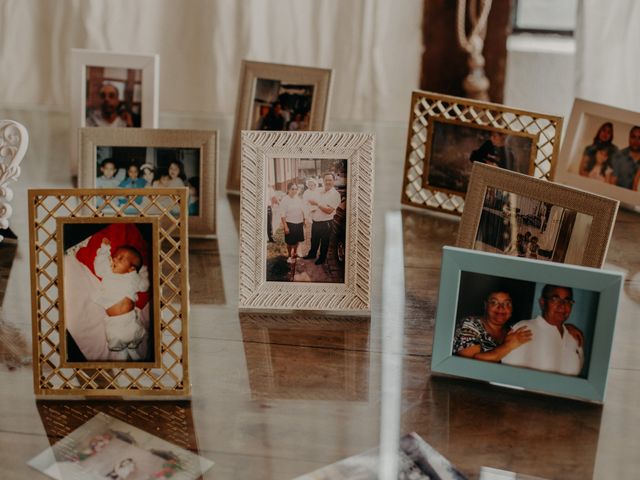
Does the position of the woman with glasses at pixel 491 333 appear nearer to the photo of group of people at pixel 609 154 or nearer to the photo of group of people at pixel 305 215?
the photo of group of people at pixel 305 215

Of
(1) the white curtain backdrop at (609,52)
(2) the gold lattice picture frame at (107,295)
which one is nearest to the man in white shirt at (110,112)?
(2) the gold lattice picture frame at (107,295)

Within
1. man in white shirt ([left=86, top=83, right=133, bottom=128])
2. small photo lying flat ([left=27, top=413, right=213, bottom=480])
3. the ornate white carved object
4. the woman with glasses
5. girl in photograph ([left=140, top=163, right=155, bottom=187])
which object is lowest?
small photo lying flat ([left=27, top=413, right=213, bottom=480])

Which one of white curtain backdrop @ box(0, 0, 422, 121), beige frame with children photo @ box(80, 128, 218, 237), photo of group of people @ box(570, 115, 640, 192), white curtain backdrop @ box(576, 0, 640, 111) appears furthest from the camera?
white curtain backdrop @ box(0, 0, 422, 121)

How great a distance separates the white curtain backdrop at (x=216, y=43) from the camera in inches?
78.8

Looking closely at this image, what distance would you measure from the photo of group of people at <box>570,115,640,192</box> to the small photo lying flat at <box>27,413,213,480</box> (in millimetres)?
864

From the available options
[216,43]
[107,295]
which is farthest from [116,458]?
[216,43]

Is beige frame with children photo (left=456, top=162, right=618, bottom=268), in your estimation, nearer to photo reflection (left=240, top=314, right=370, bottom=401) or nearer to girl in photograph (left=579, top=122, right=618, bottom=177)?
photo reflection (left=240, top=314, right=370, bottom=401)

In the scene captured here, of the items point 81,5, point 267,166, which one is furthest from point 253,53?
point 267,166

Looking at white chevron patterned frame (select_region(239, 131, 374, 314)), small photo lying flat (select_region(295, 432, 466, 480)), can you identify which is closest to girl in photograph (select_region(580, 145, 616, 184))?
white chevron patterned frame (select_region(239, 131, 374, 314))

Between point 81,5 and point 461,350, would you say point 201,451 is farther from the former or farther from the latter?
point 81,5

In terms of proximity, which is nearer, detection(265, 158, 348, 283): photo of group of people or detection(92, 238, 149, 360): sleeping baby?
detection(92, 238, 149, 360): sleeping baby

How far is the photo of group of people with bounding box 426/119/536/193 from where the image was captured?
1366 mm

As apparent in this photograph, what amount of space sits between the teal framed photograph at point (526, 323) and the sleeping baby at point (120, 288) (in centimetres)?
33

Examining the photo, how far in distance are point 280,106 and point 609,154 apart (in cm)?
54
